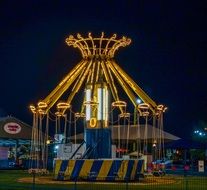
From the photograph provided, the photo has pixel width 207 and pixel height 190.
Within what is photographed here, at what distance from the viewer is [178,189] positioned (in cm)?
2697

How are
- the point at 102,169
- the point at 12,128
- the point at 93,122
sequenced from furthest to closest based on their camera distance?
the point at 12,128 → the point at 93,122 → the point at 102,169

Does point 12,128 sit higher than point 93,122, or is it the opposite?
point 12,128

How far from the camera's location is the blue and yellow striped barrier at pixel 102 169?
Result: 100ft

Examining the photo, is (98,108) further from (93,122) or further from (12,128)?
(12,128)

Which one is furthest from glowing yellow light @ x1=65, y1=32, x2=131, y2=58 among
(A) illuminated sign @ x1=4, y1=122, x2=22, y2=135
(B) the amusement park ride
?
(A) illuminated sign @ x1=4, y1=122, x2=22, y2=135

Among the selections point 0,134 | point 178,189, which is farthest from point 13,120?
point 178,189

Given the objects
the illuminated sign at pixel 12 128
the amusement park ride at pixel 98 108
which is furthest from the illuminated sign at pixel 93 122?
the illuminated sign at pixel 12 128

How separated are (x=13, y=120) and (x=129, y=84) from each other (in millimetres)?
25423

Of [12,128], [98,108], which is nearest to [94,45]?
[98,108]

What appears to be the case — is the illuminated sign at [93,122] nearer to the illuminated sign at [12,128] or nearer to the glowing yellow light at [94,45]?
the glowing yellow light at [94,45]

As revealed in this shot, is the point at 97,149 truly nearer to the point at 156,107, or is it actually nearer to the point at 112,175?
the point at 112,175

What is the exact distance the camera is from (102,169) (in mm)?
30750

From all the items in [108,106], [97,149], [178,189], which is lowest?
[178,189]

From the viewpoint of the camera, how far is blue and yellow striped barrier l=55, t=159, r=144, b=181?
30.6 metres
